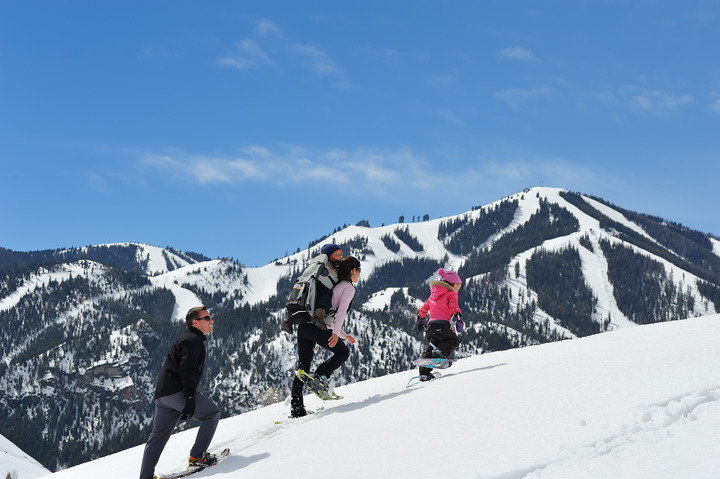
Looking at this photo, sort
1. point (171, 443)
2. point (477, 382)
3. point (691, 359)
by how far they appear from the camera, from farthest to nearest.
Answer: point (171, 443) → point (477, 382) → point (691, 359)

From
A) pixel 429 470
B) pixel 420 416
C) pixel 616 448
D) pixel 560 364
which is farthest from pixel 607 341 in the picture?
pixel 429 470

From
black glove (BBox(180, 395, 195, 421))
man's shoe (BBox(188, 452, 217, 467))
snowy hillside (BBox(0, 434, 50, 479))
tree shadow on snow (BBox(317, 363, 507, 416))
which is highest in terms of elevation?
black glove (BBox(180, 395, 195, 421))

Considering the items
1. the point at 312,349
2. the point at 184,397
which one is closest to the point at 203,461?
the point at 184,397

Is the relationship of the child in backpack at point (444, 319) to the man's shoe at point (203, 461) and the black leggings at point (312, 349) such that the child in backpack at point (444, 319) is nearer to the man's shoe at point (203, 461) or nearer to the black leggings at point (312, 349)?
the black leggings at point (312, 349)

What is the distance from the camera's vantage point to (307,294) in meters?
9.24

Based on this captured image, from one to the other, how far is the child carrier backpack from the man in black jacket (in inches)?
71.4

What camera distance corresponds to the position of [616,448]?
5574 millimetres

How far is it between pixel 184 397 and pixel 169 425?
504mm

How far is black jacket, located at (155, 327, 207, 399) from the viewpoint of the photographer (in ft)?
24.4

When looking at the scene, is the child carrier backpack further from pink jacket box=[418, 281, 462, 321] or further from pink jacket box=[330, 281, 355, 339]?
pink jacket box=[418, 281, 462, 321]

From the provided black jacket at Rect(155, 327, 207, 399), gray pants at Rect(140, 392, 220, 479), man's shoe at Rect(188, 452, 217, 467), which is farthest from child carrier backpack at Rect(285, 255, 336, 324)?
man's shoe at Rect(188, 452, 217, 467)

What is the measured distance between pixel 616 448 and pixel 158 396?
5.79 m

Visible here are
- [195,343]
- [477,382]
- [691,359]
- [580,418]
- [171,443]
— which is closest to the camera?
[580,418]

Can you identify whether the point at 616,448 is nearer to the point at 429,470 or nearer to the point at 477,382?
the point at 429,470
